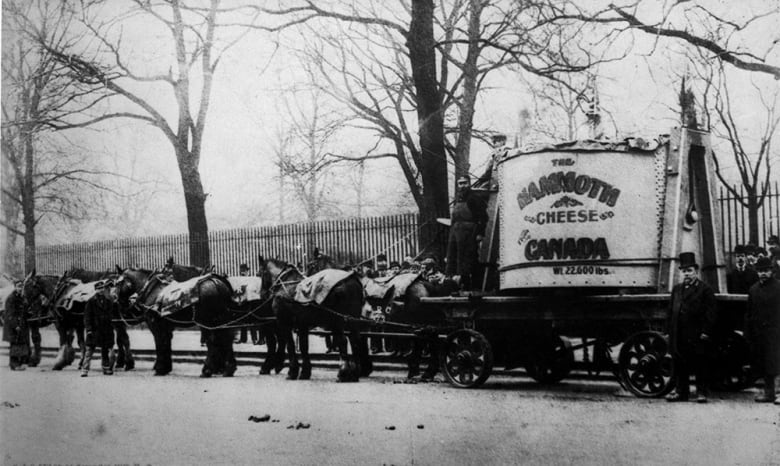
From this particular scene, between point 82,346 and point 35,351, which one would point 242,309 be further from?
point 35,351

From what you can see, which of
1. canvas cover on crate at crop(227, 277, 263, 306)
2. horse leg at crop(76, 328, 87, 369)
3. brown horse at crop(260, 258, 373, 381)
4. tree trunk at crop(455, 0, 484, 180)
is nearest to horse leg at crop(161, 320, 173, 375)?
canvas cover on crate at crop(227, 277, 263, 306)

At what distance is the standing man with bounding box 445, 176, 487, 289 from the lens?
11.4 m

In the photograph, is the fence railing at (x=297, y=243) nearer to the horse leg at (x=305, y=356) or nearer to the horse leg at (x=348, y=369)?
the horse leg at (x=305, y=356)

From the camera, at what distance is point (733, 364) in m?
9.91

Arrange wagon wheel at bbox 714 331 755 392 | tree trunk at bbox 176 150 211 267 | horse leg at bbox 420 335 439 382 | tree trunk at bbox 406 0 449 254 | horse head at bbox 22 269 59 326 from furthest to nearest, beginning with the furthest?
1. tree trunk at bbox 406 0 449 254
2. horse head at bbox 22 269 59 326
3. horse leg at bbox 420 335 439 382
4. tree trunk at bbox 176 150 211 267
5. wagon wheel at bbox 714 331 755 392

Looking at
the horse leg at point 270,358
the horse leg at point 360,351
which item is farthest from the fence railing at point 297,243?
the horse leg at point 360,351

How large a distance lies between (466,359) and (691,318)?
298 centimetres

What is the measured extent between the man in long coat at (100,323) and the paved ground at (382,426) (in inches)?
95.2

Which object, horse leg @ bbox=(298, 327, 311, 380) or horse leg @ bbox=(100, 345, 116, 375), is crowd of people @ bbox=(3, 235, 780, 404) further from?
horse leg @ bbox=(100, 345, 116, 375)

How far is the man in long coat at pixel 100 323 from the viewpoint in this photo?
44.0 ft

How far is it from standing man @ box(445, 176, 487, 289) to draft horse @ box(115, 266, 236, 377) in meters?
4.07

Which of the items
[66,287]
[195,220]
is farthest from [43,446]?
[66,287]

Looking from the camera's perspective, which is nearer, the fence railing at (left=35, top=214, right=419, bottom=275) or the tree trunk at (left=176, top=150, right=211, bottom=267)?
the tree trunk at (left=176, top=150, right=211, bottom=267)

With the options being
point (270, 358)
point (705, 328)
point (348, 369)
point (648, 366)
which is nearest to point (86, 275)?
point (270, 358)
